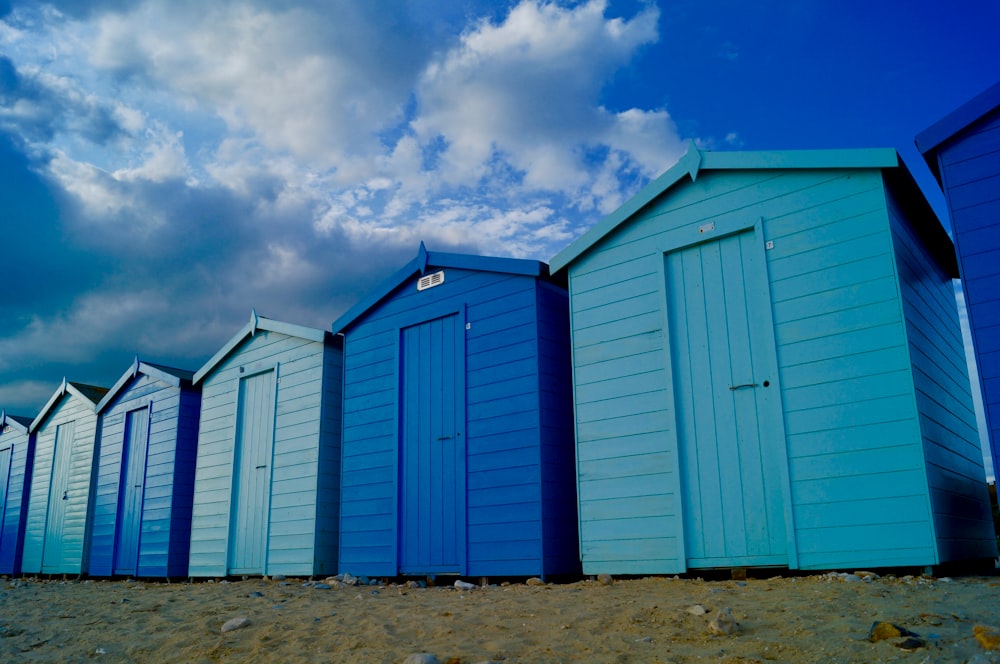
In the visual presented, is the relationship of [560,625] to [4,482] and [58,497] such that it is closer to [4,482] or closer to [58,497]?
[58,497]

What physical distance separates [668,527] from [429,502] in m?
3.18

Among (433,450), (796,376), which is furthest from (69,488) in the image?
(796,376)

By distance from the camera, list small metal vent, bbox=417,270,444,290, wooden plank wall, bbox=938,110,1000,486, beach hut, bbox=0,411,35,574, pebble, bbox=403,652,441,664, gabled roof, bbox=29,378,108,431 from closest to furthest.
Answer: pebble, bbox=403,652,441,664 < wooden plank wall, bbox=938,110,1000,486 < small metal vent, bbox=417,270,444,290 < gabled roof, bbox=29,378,108,431 < beach hut, bbox=0,411,35,574

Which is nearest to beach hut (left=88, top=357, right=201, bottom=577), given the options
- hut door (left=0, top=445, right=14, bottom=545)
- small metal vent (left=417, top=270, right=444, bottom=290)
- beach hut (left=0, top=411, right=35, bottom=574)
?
beach hut (left=0, top=411, right=35, bottom=574)

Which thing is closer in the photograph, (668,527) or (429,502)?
(668,527)

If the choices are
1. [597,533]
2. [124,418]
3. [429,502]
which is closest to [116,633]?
[429,502]

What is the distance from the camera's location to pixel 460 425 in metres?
9.21

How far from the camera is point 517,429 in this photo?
28.3 ft

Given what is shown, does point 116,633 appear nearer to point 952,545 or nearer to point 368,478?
point 368,478

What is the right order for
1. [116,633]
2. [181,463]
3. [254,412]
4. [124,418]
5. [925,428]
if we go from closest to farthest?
1. [925,428]
2. [116,633]
3. [254,412]
4. [181,463]
5. [124,418]

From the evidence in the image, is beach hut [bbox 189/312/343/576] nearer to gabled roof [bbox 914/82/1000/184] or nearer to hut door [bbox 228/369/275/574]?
hut door [bbox 228/369/275/574]

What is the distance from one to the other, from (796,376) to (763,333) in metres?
0.51

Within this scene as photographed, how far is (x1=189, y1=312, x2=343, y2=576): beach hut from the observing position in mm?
11047

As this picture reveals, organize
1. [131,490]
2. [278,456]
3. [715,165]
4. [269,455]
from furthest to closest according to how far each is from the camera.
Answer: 1. [131,490]
2. [269,455]
3. [278,456]
4. [715,165]
